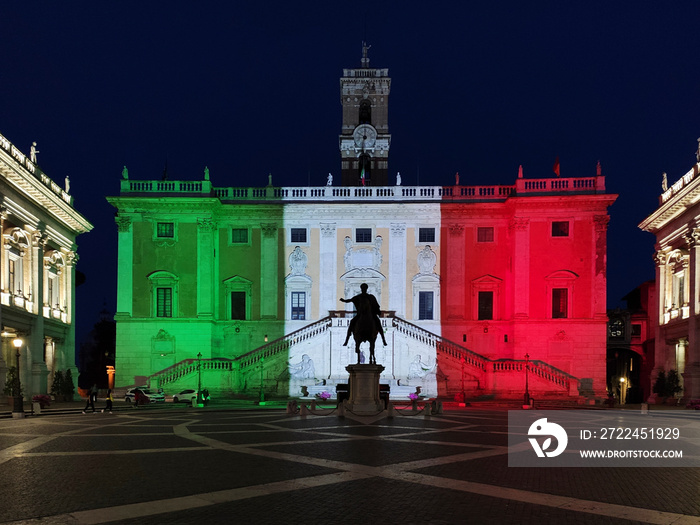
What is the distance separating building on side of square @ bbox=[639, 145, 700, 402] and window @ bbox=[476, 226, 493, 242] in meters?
11.7

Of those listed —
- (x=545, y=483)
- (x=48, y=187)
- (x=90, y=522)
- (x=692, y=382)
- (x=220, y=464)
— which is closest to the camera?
(x=90, y=522)

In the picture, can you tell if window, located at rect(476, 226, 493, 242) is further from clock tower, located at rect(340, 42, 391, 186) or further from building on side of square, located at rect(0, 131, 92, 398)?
building on side of square, located at rect(0, 131, 92, 398)

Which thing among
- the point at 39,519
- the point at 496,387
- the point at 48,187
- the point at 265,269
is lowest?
the point at 496,387

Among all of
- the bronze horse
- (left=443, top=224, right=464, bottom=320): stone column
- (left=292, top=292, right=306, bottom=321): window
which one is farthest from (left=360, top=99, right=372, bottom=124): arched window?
the bronze horse

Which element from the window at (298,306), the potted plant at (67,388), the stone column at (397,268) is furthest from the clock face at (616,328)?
the potted plant at (67,388)

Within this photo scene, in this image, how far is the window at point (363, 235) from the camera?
56.2 metres

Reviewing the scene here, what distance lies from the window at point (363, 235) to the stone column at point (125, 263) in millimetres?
18318

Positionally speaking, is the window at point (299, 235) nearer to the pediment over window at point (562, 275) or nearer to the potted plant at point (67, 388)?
the pediment over window at point (562, 275)

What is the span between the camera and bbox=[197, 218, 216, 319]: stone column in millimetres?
54000

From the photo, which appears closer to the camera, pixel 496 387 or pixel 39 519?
pixel 39 519

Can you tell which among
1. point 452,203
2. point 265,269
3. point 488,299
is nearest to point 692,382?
point 488,299

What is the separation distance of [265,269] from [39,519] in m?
46.8

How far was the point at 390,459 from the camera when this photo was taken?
48.4ft

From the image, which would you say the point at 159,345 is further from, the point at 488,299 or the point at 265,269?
the point at 488,299
